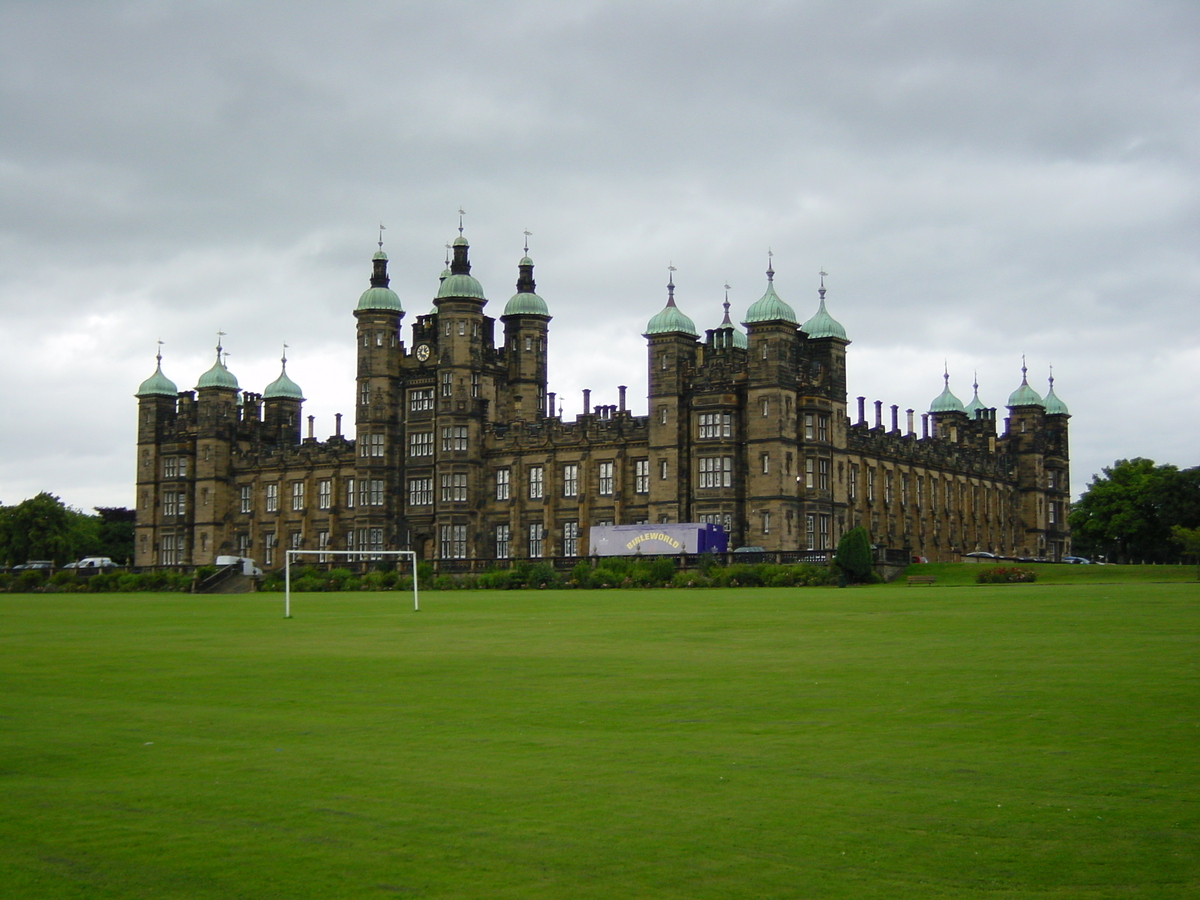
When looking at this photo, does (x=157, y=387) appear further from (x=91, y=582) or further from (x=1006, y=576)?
(x=1006, y=576)

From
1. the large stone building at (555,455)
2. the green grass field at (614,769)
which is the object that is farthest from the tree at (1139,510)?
the green grass field at (614,769)

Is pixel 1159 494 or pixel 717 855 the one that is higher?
pixel 1159 494

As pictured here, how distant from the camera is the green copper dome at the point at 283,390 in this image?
11200cm

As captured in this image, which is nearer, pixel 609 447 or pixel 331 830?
pixel 331 830

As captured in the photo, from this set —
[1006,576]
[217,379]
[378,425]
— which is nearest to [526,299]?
[378,425]

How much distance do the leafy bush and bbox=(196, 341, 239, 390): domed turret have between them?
64974mm

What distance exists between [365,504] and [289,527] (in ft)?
37.7

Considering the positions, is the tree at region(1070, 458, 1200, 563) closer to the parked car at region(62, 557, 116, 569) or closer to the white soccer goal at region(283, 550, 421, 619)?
the white soccer goal at region(283, 550, 421, 619)

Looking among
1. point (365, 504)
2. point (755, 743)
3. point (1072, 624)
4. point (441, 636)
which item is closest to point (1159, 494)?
point (365, 504)

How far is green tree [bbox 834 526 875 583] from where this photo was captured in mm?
66125

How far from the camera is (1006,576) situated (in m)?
64.5

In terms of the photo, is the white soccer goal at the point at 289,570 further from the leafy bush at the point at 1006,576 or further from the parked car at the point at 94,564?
the parked car at the point at 94,564

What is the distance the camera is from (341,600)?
196 feet

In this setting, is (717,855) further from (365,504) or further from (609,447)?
(365,504)
